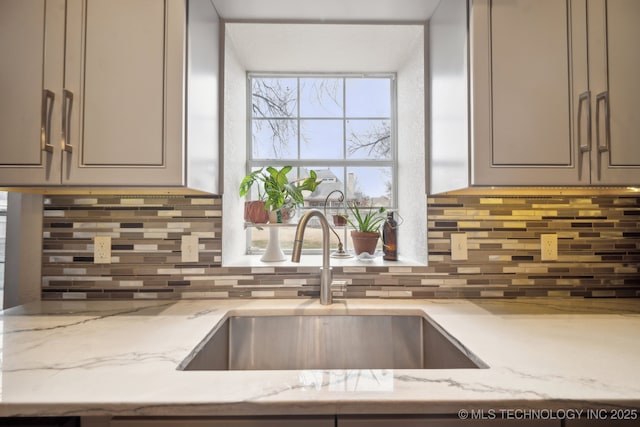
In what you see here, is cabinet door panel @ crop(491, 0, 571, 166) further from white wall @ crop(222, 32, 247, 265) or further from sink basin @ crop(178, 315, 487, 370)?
white wall @ crop(222, 32, 247, 265)

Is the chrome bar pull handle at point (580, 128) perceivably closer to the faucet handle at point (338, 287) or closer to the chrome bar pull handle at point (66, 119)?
the faucet handle at point (338, 287)

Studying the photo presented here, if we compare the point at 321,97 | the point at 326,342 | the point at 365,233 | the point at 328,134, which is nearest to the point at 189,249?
the point at 326,342

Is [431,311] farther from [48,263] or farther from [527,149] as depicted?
[48,263]

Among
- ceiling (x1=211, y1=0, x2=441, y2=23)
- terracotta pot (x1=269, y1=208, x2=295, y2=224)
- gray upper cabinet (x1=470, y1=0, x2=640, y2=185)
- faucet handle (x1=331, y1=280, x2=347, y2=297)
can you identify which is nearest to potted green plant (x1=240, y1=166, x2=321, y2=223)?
terracotta pot (x1=269, y1=208, x2=295, y2=224)

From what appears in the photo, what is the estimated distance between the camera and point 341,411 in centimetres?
64

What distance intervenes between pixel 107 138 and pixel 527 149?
1335 millimetres

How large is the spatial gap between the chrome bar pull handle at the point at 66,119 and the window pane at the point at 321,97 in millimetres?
1049

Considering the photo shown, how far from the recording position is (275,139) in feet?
5.78

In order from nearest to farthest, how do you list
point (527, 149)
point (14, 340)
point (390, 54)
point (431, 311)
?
1. point (14, 340)
2. point (527, 149)
3. point (431, 311)
4. point (390, 54)

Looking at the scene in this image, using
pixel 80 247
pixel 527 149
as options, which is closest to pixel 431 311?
pixel 527 149

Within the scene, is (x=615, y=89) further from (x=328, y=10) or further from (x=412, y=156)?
(x=328, y=10)

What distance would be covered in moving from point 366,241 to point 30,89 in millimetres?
1355

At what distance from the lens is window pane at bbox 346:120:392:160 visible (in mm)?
1767

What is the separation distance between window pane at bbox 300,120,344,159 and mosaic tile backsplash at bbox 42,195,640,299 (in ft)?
1.94
